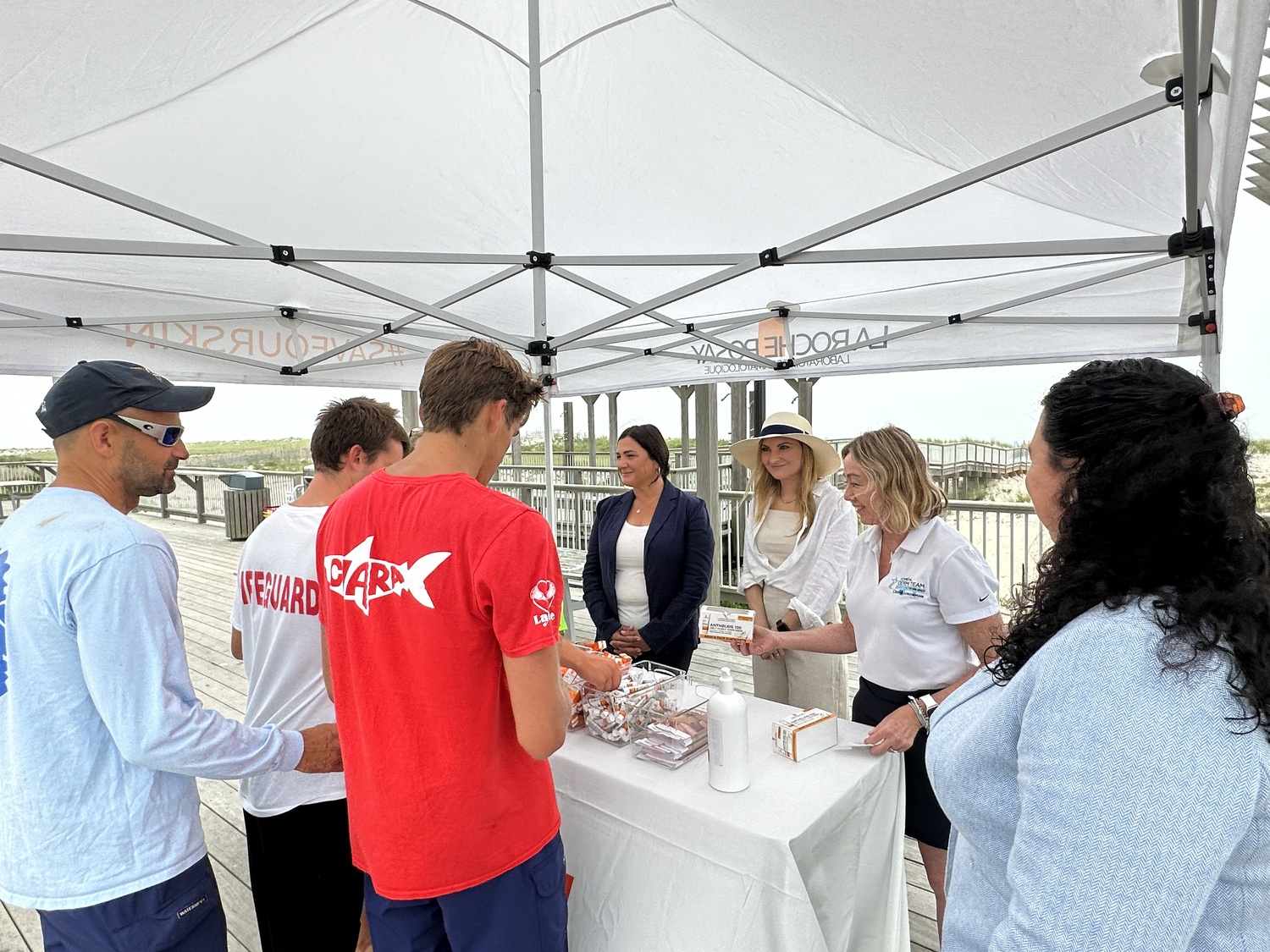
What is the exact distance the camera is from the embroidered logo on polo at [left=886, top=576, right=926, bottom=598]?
1.83m

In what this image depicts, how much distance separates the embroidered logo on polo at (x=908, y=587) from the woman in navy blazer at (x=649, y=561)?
102 cm

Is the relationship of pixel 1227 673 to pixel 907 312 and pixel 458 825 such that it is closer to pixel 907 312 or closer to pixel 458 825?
pixel 458 825

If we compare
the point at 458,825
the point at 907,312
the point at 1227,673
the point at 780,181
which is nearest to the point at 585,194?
the point at 780,181

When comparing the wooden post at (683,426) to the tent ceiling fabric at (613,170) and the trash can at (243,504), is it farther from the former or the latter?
the tent ceiling fabric at (613,170)

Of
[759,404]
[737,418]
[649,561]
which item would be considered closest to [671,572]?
[649,561]

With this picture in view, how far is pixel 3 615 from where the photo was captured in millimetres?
1158

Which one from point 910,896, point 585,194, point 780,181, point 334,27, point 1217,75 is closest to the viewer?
point 1217,75

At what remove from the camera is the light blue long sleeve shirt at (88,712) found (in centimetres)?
114

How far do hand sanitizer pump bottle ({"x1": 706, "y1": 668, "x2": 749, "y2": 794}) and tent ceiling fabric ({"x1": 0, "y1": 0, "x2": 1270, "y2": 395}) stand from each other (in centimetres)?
143

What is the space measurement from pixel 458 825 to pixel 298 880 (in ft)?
3.07

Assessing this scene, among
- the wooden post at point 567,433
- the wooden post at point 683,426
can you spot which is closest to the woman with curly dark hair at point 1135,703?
the wooden post at point 683,426

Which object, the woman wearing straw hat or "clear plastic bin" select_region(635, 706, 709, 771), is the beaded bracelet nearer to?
"clear plastic bin" select_region(635, 706, 709, 771)

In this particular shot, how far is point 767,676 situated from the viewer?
115 inches

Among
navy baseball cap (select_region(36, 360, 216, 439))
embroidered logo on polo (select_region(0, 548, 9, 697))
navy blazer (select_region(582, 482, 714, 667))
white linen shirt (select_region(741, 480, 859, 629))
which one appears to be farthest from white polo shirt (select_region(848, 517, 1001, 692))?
embroidered logo on polo (select_region(0, 548, 9, 697))
